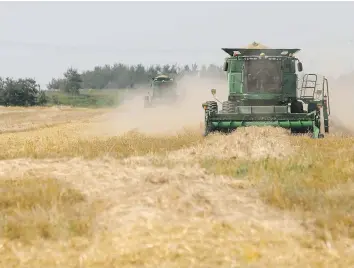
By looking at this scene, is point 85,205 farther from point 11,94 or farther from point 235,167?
point 11,94

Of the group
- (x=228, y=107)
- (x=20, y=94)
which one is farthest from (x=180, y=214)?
(x=20, y=94)

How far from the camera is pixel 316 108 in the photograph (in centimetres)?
1830

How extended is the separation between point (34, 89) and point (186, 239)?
8334 cm

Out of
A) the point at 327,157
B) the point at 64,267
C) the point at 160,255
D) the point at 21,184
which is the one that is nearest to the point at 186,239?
the point at 160,255

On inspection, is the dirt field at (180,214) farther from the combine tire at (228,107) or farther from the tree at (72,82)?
the tree at (72,82)

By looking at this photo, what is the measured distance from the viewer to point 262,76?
19.7 m

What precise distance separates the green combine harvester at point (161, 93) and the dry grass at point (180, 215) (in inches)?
1067

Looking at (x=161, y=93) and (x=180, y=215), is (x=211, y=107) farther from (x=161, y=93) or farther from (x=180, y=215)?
(x=161, y=93)

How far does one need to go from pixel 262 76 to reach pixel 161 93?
19.0 metres

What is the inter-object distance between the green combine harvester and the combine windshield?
18.1 m

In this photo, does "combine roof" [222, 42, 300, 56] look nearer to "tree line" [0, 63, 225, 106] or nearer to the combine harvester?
the combine harvester

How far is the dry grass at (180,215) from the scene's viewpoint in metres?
5.71

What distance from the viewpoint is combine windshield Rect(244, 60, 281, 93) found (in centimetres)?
1959

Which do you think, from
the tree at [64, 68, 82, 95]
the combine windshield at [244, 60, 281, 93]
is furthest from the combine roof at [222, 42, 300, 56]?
the tree at [64, 68, 82, 95]
